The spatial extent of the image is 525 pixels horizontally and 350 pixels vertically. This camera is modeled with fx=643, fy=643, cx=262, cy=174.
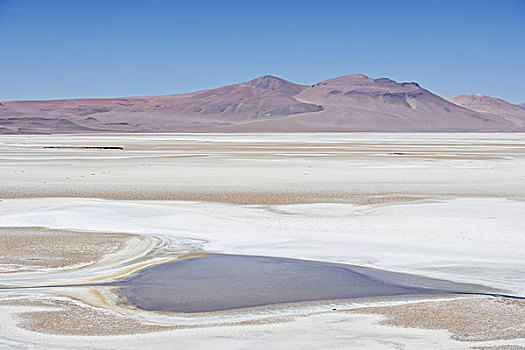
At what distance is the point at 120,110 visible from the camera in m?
200

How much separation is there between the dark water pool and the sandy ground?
396mm

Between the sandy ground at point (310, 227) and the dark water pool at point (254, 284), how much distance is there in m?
0.40

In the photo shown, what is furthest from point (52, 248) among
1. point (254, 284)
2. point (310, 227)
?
point (310, 227)

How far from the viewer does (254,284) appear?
671 cm

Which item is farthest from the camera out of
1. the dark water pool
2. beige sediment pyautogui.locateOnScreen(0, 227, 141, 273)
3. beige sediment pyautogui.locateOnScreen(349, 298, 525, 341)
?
beige sediment pyautogui.locateOnScreen(0, 227, 141, 273)

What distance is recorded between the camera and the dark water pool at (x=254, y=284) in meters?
6.14

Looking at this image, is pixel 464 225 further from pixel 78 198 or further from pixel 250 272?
pixel 78 198

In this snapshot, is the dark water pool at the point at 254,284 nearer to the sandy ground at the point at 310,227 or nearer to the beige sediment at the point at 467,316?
the sandy ground at the point at 310,227

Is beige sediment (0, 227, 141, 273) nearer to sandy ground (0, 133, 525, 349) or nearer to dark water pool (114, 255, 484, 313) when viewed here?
sandy ground (0, 133, 525, 349)

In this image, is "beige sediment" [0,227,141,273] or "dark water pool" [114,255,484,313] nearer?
"dark water pool" [114,255,484,313]

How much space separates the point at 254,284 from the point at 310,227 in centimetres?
348

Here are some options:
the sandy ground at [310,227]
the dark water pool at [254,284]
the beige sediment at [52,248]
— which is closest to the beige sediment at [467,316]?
the sandy ground at [310,227]

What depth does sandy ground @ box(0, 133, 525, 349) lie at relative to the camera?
5.08 meters

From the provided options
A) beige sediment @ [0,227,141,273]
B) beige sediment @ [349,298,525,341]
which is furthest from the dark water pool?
beige sediment @ [0,227,141,273]
